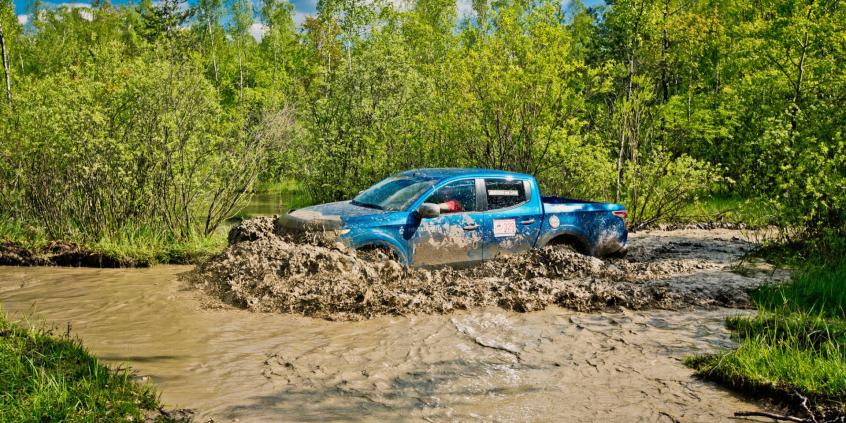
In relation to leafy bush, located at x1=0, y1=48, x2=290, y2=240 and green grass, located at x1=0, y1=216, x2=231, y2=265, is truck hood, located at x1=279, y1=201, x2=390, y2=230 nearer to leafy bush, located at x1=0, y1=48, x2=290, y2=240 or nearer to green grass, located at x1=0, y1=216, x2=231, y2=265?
green grass, located at x1=0, y1=216, x2=231, y2=265

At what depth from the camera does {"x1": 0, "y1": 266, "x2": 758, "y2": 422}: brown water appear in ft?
15.6

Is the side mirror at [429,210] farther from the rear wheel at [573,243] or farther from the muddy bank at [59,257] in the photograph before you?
the muddy bank at [59,257]

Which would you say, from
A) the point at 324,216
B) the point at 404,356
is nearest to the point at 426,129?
the point at 324,216

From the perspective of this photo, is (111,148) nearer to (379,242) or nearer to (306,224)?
(306,224)

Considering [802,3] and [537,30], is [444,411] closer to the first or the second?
[537,30]

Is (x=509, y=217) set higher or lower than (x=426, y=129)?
lower

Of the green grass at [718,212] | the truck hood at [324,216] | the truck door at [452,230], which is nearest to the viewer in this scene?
the truck hood at [324,216]

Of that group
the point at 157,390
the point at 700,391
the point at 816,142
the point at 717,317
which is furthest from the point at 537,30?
the point at 157,390

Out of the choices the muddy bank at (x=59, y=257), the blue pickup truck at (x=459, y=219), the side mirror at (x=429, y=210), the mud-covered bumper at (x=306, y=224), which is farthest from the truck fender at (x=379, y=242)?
the muddy bank at (x=59, y=257)

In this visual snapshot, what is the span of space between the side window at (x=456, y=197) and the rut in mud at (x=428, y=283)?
818mm

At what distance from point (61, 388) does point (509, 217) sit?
19.8 ft

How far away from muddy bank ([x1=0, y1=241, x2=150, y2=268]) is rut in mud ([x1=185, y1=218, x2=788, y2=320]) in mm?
1786

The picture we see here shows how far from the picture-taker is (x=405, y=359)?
5.90 meters

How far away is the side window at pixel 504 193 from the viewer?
9.12 meters
